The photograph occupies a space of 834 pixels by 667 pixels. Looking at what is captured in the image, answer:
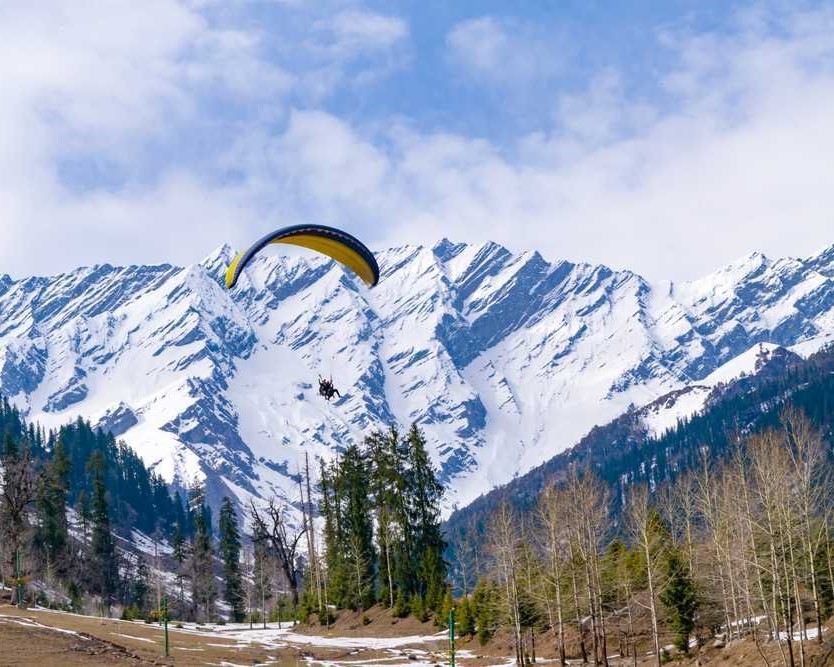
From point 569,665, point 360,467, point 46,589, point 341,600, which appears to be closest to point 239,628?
point 341,600

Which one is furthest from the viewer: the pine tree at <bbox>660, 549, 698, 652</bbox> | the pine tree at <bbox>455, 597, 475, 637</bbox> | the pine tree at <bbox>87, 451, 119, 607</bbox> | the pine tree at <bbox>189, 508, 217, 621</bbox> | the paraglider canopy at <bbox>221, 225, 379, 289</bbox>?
the pine tree at <bbox>87, 451, 119, 607</bbox>

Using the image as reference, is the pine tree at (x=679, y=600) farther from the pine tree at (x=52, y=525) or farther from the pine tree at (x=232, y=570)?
the pine tree at (x=52, y=525)

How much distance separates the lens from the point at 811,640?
4591cm

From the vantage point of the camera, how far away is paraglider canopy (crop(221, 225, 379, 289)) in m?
48.8

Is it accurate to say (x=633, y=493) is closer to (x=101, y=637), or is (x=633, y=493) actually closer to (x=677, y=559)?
(x=677, y=559)

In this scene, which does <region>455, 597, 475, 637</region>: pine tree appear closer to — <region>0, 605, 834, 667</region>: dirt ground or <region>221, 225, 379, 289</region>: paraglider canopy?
<region>0, 605, 834, 667</region>: dirt ground

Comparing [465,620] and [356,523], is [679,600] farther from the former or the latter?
[356,523]

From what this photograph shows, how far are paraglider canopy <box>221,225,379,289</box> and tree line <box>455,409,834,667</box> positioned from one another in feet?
55.6

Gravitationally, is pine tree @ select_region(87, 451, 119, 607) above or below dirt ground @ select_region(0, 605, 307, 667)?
above

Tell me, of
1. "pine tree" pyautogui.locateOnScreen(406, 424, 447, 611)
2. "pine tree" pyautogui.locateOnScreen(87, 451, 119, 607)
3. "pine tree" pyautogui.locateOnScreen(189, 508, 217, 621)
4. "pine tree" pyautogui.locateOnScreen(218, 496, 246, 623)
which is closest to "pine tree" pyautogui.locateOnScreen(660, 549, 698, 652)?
"pine tree" pyautogui.locateOnScreen(406, 424, 447, 611)

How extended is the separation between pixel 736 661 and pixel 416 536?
3805 centimetres

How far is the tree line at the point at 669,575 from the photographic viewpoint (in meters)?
46.9

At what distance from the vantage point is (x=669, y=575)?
176 feet

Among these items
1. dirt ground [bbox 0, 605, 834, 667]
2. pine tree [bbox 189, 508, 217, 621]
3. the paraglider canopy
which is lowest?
dirt ground [bbox 0, 605, 834, 667]
